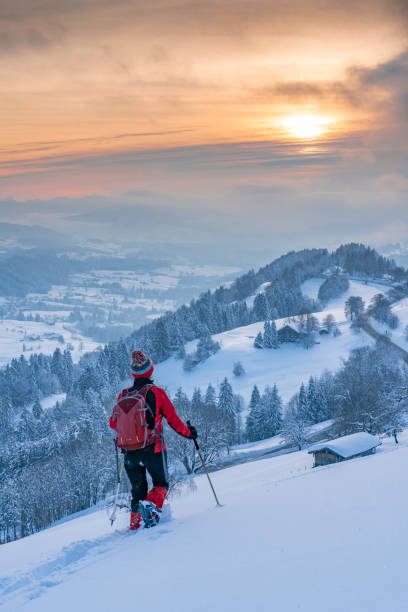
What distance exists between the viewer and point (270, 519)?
681 centimetres

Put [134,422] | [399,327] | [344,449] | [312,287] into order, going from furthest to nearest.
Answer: [312,287] < [399,327] < [344,449] < [134,422]

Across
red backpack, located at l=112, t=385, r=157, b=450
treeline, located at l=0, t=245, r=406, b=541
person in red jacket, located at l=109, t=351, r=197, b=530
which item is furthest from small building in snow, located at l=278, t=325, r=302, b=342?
red backpack, located at l=112, t=385, r=157, b=450

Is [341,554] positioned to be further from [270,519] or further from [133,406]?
[133,406]

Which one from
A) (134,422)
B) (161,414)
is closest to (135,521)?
(134,422)

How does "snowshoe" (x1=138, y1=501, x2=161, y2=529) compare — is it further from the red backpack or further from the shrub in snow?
the shrub in snow

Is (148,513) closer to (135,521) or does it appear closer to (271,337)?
(135,521)

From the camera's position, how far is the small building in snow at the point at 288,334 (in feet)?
379

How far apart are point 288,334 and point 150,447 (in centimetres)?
11038

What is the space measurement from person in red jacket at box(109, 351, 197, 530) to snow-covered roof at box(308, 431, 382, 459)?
2750 cm

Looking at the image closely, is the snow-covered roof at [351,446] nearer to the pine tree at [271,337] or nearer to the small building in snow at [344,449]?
the small building in snow at [344,449]

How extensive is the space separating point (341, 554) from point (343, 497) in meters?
2.68

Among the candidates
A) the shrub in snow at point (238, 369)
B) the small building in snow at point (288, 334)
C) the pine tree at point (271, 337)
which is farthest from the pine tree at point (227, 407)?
the small building in snow at point (288, 334)

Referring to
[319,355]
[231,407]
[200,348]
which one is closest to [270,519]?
[231,407]

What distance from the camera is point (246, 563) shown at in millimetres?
5254
